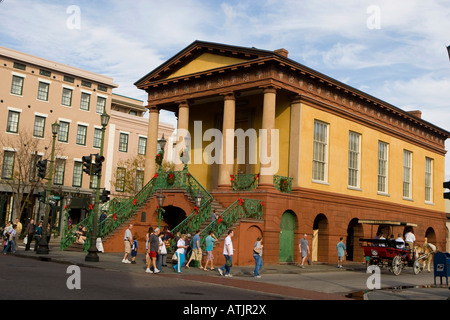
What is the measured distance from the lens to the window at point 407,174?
37.0 meters

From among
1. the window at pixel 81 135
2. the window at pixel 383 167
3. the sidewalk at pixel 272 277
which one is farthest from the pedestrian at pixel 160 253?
the window at pixel 81 135

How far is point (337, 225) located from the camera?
1160 inches

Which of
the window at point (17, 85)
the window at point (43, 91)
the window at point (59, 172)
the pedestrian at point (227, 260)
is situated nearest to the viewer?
the pedestrian at point (227, 260)

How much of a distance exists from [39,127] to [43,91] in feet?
11.5

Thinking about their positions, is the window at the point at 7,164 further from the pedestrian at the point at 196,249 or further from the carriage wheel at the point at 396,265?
the carriage wheel at the point at 396,265

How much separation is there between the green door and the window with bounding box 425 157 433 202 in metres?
17.9

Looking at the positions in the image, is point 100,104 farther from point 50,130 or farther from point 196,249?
point 196,249

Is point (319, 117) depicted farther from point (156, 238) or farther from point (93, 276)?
point (93, 276)

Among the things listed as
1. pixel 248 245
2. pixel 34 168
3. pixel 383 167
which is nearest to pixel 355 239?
pixel 383 167

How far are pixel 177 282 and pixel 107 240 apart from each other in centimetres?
1274

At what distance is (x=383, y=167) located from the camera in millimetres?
34531

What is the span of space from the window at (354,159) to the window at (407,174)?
6.86 meters

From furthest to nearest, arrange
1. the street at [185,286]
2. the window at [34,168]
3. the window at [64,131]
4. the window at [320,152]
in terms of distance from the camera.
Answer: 1. the window at [64,131]
2. the window at [34,168]
3. the window at [320,152]
4. the street at [185,286]
